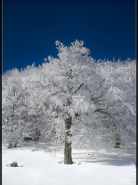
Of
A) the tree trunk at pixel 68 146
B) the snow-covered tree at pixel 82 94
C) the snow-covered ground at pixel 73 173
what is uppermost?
the snow-covered tree at pixel 82 94

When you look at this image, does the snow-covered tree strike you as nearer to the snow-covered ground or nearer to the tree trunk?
the tree trunk

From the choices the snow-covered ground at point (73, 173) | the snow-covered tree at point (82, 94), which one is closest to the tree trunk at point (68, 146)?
the snow-covered tree at point (82, 94)

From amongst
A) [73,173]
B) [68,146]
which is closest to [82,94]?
[68,146]

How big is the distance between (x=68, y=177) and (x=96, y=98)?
5.18 meters

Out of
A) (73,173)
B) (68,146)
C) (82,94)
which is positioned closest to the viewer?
(73,173)

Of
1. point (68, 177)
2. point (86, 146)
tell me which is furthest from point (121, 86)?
point (68, 177)

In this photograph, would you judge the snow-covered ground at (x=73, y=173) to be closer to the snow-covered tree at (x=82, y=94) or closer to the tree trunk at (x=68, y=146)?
the tree trunk at (x=68, y=146)

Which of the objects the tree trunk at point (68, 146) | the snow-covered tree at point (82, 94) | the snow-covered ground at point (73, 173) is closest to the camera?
the snow-covered ground at point (73, 173)

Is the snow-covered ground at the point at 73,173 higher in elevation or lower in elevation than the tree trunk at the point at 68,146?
lower

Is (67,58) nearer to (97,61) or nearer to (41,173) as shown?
(97,61)

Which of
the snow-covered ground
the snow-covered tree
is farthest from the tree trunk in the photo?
the snow-covered ground

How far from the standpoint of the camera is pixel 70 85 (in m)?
12.2

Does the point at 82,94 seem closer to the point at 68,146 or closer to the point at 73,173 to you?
the point at 68,146

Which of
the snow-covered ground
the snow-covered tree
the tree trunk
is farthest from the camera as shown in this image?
the tree trunk
